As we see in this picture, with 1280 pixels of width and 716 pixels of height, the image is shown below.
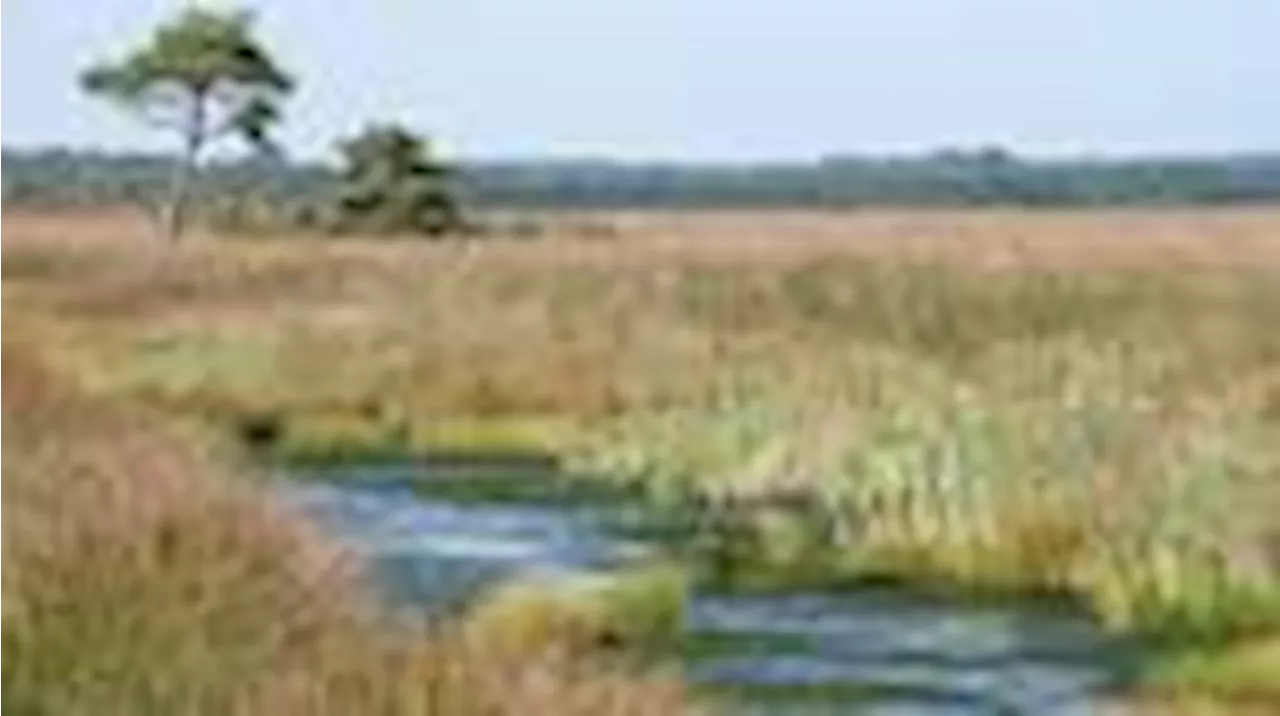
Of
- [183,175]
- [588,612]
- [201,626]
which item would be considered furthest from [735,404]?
[183,175]

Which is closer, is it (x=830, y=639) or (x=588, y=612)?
(x=588, y=612)

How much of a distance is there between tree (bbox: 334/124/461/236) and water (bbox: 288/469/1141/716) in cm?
5470

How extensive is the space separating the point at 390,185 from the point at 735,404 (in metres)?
50.8

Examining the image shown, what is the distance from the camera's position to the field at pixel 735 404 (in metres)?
18.5

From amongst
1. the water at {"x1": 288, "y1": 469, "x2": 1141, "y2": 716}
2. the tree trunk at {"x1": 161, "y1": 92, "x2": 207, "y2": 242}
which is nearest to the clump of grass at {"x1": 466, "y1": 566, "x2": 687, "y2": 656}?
the water at {"x1": 288, "y1": 469, "x2": 1141, "y2": 716}

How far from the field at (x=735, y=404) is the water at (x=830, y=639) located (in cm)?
66

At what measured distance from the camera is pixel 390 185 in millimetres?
83625

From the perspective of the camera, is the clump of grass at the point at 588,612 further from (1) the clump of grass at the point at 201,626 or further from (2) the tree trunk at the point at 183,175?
(2) the tree trunk at the point at 183,175

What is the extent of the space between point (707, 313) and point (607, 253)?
22979 mm

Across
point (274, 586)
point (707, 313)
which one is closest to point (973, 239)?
point (707, 313)

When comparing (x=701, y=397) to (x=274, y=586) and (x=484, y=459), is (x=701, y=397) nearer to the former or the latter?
(x=484, y=459)

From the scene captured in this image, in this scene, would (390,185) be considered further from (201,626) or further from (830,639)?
(201,626)

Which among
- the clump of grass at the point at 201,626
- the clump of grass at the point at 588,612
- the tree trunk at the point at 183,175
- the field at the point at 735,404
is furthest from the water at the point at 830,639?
the tree trunk at the point at 183,175

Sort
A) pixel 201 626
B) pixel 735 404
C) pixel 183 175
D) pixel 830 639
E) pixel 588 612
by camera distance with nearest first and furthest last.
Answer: pixel 201 626
pixel 588 612
pixel 830 639
pixel 735 404
pixel 183 175
